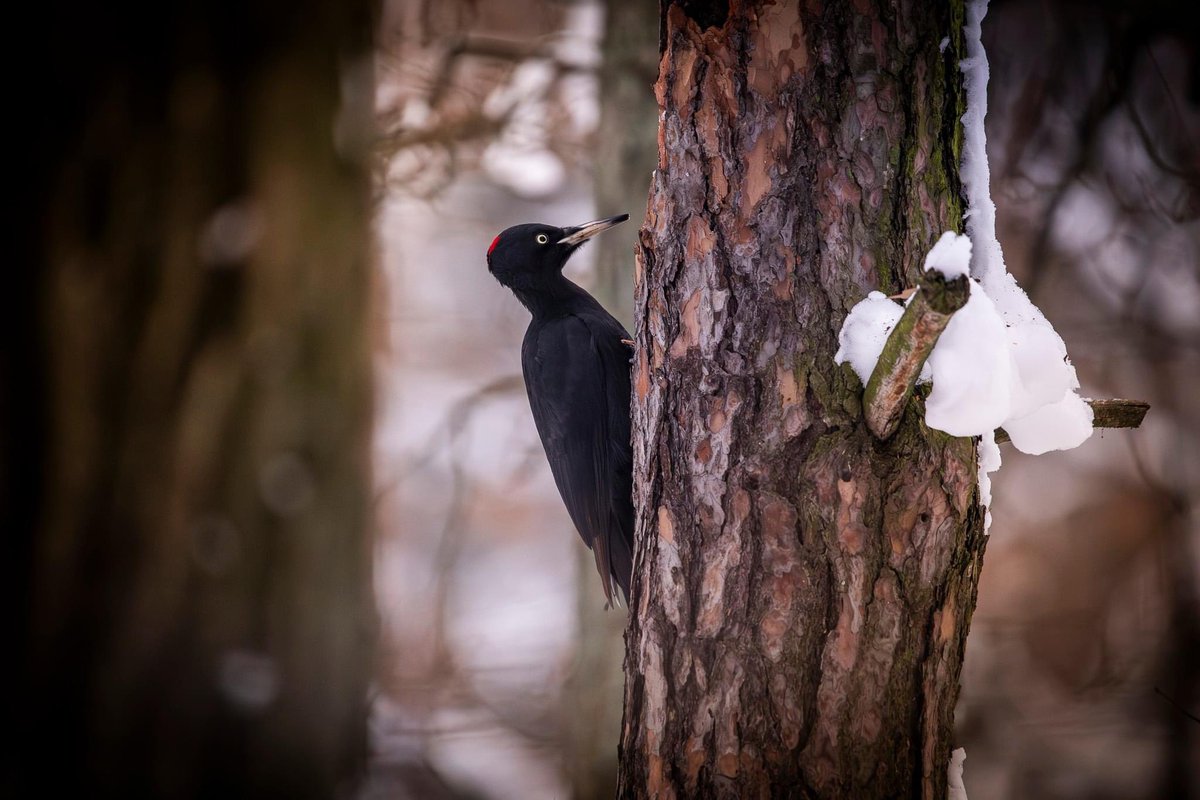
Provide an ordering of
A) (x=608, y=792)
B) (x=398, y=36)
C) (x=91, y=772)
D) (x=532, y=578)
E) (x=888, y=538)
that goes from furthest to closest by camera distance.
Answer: (x=532, y=578) → (x=398, y=36) → (x=608, y=792) → (x=91, y=772) → (x=888, y=538)

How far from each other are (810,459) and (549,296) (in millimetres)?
1488

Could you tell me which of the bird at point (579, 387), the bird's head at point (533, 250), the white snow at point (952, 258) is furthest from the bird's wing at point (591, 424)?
the white snow at point (952, 258)

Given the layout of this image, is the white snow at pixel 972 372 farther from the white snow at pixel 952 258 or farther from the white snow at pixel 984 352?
the white snow at pixel 952 258

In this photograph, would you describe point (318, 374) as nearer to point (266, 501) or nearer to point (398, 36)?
point (266, 501)

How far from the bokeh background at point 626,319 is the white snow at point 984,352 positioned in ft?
5.39

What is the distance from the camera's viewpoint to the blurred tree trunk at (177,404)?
2236 millimetres

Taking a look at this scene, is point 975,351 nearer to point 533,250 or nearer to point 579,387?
point 579,387

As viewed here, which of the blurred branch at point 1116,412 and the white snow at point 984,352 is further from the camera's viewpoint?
the blurred branch at point 1116,412

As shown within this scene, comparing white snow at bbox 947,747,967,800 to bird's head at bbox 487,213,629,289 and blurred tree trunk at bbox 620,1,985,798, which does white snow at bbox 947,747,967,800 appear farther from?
bird's head at bbox 487,213,629,289

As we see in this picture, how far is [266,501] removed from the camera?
2.34 metres

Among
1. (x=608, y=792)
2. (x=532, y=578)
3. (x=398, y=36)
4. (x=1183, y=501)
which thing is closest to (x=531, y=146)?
A: (x=398, y=36)

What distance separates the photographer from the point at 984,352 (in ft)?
3.33

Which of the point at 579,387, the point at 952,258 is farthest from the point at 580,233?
the point at 952,258

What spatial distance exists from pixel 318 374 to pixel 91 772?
4.61 ft
